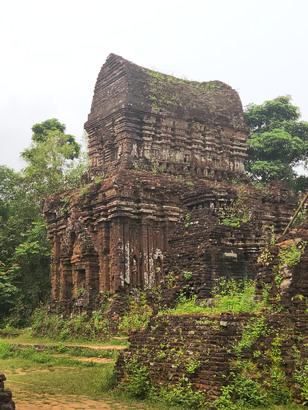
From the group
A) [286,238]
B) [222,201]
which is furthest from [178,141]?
[286,238]

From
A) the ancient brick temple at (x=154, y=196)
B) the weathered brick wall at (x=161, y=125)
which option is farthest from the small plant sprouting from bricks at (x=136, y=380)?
the weathered brick wall at (x=161, y=125)

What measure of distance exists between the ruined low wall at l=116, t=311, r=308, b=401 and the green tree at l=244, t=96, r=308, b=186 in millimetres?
16988

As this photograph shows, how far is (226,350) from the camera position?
770 cm

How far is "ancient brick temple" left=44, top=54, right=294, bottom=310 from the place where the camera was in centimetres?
1324

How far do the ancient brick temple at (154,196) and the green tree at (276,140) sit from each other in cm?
298

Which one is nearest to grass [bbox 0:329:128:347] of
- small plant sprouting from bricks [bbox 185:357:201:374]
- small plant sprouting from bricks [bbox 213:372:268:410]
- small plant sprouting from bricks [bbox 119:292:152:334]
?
small plant sprouting from bricks [bbox 119:292:152:334]

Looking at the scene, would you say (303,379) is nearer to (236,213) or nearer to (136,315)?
(136,315)

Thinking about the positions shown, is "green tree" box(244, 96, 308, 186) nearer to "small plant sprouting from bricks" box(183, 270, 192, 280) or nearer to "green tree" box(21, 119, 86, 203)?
"green tree" box(21, 119, 86, 203)

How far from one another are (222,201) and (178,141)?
5929 mm

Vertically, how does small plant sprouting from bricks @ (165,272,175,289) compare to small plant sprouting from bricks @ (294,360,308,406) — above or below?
above

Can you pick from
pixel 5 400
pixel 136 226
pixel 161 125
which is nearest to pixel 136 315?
pixel 136 226

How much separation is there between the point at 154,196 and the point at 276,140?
9.70 m

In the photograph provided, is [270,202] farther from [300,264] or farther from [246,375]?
[246,375]

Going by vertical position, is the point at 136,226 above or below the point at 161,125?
below
